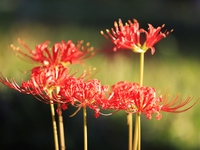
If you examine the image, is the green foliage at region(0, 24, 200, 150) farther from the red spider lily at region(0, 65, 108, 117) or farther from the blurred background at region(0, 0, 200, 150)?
the red spider lily at region(0, 65, 108, 117)

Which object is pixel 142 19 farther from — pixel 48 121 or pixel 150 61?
pixel 48 121

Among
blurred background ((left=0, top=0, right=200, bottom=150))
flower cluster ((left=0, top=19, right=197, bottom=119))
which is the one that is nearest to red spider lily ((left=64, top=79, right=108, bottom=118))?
flower cluster ((left=0, top=19, right=197, bottom=119))

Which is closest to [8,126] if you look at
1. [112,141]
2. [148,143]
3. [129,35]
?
[112,141]

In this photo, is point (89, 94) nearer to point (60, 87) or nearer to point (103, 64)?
point (60, 87)

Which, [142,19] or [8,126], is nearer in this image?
[8,126]

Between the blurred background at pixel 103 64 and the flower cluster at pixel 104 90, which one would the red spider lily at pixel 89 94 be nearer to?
the flower cluster at pixel 104 90

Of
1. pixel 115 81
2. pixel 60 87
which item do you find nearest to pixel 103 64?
pixel 115 81

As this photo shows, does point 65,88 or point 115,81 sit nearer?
point 65,88

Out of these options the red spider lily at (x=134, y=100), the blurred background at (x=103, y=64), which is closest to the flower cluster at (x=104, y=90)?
the red spider lily at (x=134, y=100)

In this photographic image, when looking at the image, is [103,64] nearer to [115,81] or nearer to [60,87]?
[115,81]
